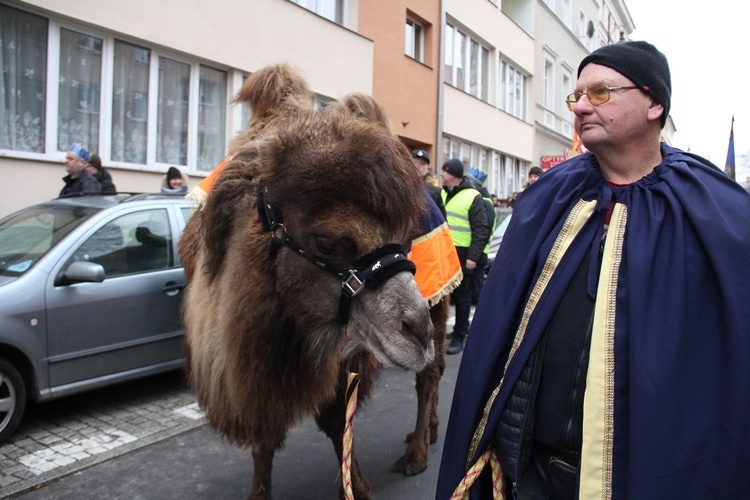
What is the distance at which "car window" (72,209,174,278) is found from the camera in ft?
16.4

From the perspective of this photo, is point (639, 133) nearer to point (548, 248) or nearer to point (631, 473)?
point (548, 248)

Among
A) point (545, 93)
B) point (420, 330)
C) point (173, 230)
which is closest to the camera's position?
point (420, 330)

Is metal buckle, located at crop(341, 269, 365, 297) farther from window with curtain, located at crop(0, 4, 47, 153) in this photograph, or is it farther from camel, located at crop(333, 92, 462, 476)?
window with curtain, located at crop(0, 4, 47, 153)

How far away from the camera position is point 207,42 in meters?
9.96

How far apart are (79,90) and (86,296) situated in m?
5.14

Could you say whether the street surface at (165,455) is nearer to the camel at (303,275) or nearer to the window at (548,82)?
the camel at (303,275)

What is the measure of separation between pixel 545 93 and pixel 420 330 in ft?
88.8

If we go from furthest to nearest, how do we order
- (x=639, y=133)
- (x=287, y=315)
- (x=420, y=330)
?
(x=287, y=315) < (x=420, y=330) < (x=639, y=133)

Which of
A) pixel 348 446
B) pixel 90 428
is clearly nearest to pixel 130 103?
pixel 90 428

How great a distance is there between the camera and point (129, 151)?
9.27 metres

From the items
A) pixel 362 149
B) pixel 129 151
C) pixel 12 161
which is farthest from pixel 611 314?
pixel 129 151

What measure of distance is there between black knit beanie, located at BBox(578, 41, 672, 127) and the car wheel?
4.34m

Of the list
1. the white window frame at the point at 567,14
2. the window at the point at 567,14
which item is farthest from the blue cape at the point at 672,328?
the window at the point at 567,14

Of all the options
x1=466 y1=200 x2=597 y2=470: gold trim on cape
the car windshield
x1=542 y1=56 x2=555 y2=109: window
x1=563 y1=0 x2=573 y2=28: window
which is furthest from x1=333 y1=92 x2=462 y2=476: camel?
x1=563 y1=0 x2=573 y2=28: window
